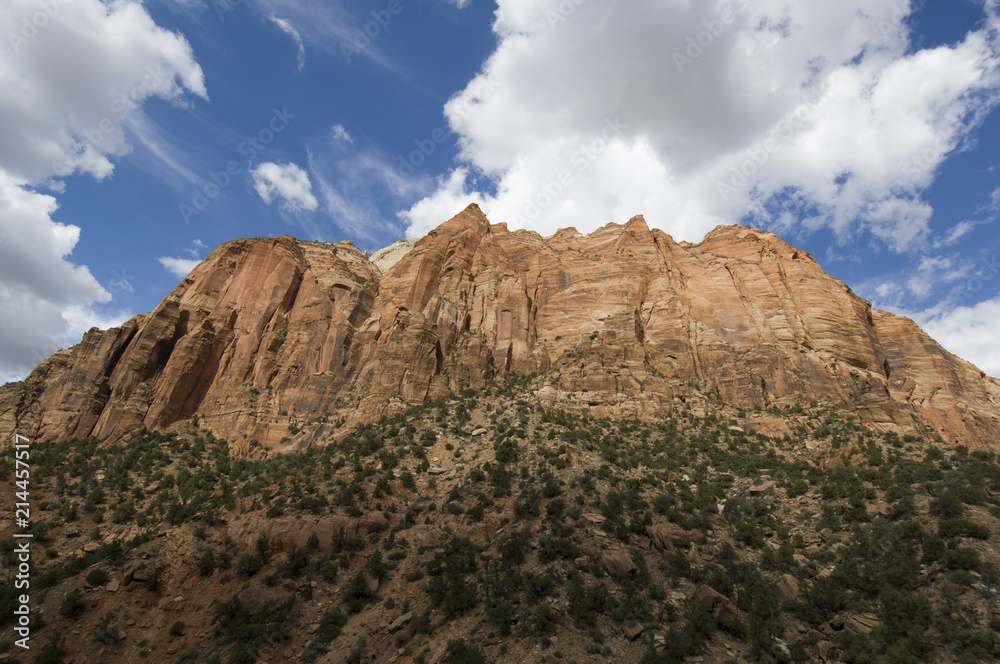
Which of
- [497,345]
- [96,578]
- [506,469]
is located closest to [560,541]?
[506,469]

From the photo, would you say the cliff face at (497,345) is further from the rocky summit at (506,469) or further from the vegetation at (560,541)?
the vegetation at (560,541)

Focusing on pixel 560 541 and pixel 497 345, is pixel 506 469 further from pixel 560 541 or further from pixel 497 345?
pixel 497 345

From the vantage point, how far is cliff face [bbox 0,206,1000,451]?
44531 mm

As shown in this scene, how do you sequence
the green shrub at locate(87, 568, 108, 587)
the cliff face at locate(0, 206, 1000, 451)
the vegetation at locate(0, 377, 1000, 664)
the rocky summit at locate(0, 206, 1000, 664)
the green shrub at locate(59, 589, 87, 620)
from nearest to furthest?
1. the vegetation at locate(0, 377, 1000, 664)
2. the rocky summit at locate(0, 206, 1000, 664)
3. the green shrub at locate(59, 589, 87, 620)
4. the green shrub at locate(87, 568, 108, 587)
5. the cliff face at locate(0, 206, 1000, 451)

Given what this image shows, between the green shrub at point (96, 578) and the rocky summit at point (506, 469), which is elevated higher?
the rocky summit at point (506, 469)

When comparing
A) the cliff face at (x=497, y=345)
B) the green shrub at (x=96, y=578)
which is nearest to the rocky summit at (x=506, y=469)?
the green shrub at (x=96, y=578)

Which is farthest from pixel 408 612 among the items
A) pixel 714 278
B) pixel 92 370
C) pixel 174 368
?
pixel 714 278

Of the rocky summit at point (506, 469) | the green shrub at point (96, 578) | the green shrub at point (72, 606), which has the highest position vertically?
the rocky summit at point (506, 469)

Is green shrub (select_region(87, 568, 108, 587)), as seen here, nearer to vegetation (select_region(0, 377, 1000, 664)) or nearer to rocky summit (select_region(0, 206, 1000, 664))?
rocky summit (select_region(0, 206, 1000, 664))

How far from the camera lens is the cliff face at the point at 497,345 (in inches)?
1753

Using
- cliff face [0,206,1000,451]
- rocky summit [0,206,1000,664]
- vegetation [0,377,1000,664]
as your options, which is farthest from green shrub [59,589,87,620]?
cliff face [0,206,1000,451]

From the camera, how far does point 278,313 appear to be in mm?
54688

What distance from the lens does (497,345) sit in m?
54.8

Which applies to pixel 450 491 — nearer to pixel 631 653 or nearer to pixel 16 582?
pixel 631 653
